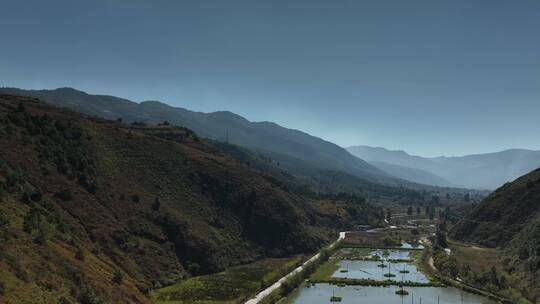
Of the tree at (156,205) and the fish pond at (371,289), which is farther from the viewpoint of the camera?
the tree at (156,205)

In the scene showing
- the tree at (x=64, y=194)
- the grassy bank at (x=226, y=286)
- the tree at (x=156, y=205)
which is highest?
the tree at (x=64, y=194)

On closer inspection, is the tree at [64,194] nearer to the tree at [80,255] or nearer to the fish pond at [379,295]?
the tree at [80,255]

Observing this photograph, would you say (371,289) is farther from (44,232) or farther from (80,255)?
(44,232)

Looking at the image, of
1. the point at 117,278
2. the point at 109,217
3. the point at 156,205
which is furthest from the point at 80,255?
the point at 156,205

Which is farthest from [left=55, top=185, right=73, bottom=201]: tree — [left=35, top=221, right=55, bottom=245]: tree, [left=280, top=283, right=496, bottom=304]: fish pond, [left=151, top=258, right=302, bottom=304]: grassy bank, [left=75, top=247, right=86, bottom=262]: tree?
[left=280, top=283, right=496, bottom=304]: fish pond

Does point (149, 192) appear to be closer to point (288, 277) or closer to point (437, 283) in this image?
point (288, 277)

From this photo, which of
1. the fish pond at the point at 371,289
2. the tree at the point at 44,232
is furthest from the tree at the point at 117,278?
the fish pond at the point at 371,289

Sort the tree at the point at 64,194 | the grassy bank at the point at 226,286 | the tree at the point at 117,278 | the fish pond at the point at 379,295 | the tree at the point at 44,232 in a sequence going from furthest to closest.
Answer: the tree at the point at 64,194 → the fish pond at the point at 379,295 → the grassy bank at the point at 226,286 → the tree at the point at 117,278 → the tree at the point at 44,232

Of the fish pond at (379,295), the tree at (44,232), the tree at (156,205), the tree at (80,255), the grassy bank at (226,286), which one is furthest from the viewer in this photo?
the tree at (156,205)
